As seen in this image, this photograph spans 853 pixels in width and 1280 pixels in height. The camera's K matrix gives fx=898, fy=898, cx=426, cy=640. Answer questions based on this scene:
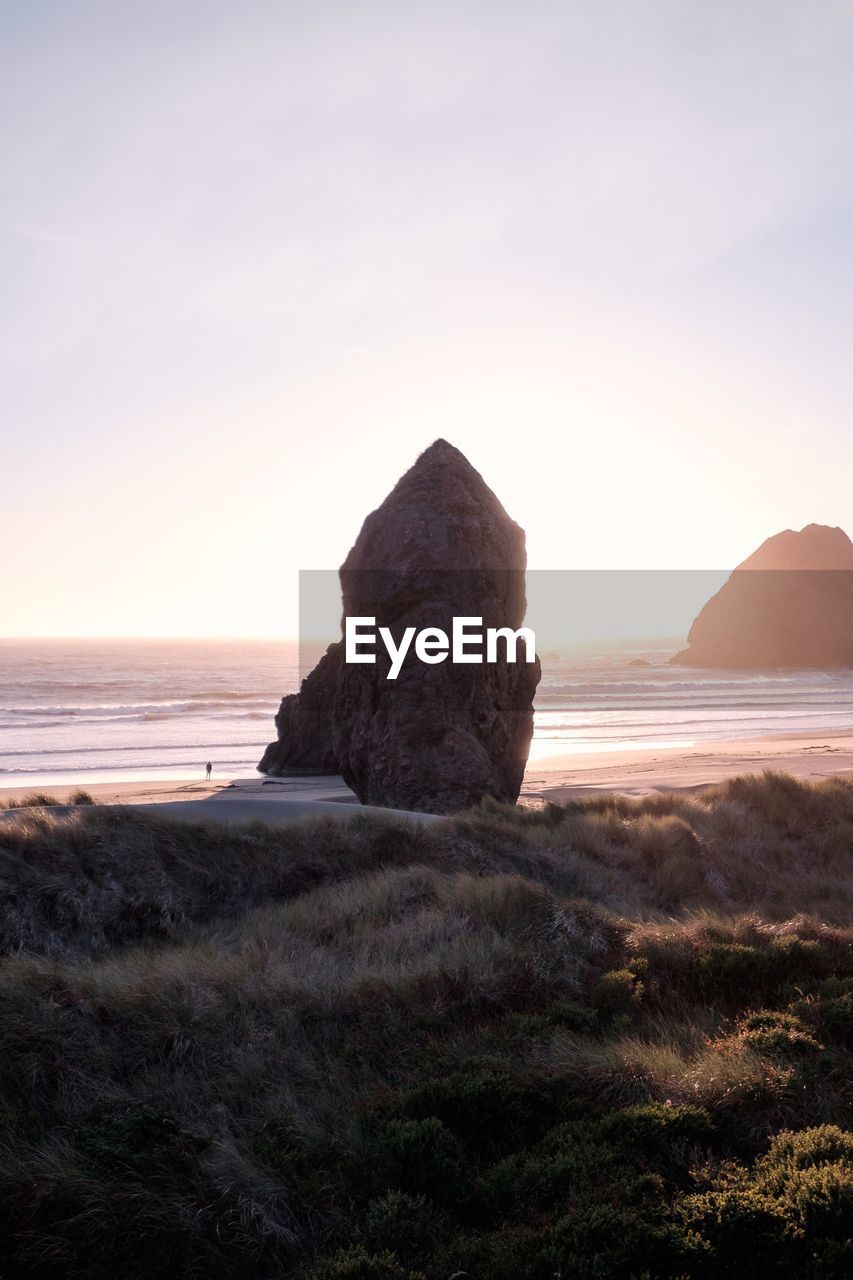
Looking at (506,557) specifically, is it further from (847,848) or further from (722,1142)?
(722,1142)

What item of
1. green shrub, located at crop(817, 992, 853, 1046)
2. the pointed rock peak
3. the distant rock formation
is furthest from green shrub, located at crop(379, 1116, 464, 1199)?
the distant rock formation

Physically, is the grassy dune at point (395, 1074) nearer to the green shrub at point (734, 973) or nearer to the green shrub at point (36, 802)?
the green shrub at point (734, 973)

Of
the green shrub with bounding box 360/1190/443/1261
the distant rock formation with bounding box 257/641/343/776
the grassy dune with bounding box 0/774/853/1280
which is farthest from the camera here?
the distant rock formation with bounding box 257/641/343/776

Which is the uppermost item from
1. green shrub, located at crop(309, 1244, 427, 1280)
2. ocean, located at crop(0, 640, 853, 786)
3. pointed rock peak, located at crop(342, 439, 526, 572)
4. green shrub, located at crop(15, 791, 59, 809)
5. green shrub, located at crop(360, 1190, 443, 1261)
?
pointed rock peak, located at crop(342, 439, 526, 572)

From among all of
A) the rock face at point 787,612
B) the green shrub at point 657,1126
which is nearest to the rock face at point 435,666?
the green shrub at point 657,1126

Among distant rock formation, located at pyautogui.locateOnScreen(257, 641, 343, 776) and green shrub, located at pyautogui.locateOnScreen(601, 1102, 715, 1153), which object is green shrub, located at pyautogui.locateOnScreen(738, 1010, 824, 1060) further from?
distant rock formation, located at pyautogui.locateOnScreen(257, 641, 343, 776)

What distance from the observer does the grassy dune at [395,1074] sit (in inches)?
171

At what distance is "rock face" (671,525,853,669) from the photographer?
111188mm

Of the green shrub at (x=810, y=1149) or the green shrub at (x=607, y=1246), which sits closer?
the green shrub at (x=607, y=1246)

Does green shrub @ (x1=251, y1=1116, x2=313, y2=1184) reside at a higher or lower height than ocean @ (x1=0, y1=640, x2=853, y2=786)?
higher

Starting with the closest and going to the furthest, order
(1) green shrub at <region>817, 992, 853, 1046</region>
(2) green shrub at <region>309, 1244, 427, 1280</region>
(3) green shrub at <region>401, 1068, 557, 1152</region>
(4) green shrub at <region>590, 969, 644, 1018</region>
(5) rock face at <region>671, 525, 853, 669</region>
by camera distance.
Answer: (2) green shrub at <region>309, 1244, 427, 1280</region> → (3) green shrub at <region>401, 1068, 557, 1152</region> → (1) green shrub at <region>817, 992, 853, 1046</region> → (4) green shrub at <region>590, 969, 644, 1018</region> → (5) rock face at <region>671, 525, 853, 669</region>

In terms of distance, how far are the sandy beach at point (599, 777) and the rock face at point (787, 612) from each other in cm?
8021

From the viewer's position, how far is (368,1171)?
504 cm

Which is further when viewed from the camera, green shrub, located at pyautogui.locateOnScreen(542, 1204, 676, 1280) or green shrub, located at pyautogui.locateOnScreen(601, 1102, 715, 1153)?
green shrub, located at pyautogui.locateOnScreen(601, 1102, 715, 1153)
